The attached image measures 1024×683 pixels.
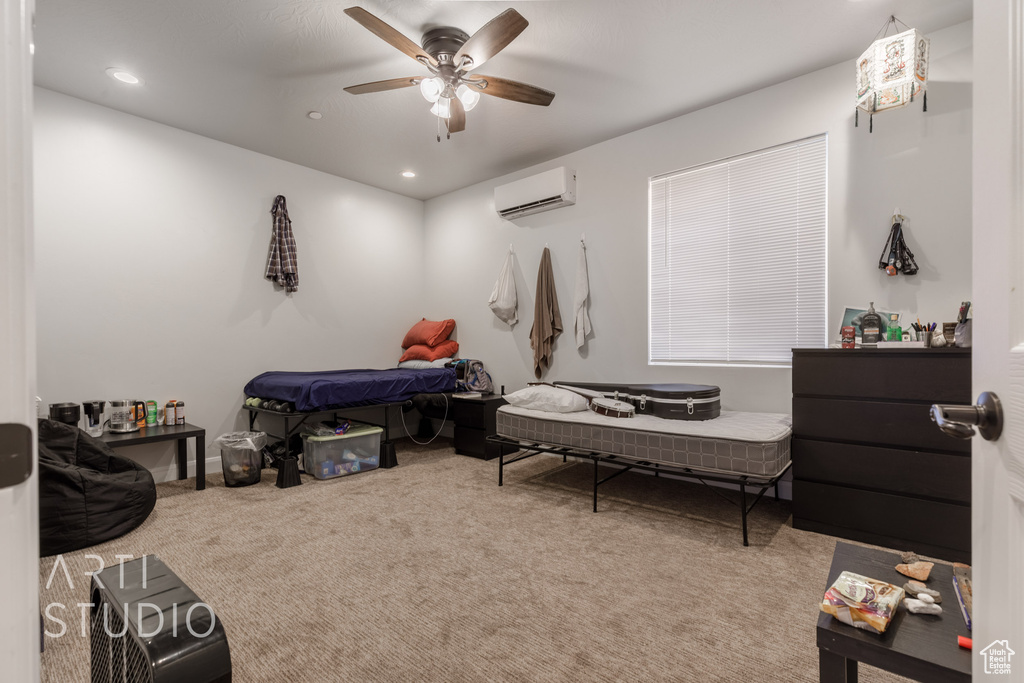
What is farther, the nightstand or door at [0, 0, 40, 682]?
the nightstand

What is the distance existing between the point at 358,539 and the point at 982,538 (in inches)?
98.8

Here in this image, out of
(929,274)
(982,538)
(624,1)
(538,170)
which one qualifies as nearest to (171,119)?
(538,170)

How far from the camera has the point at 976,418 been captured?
2.10 feet

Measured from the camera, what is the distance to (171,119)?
3.59 metres

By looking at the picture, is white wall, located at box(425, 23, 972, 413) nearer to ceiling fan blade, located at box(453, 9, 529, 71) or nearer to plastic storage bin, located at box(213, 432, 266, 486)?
ceiling fan blade, located at box(453, 9, 529, 71)

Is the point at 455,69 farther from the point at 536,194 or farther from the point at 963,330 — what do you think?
the point at 963,330

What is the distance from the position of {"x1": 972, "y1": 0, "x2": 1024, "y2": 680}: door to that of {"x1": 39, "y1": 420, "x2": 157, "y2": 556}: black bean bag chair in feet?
11.4

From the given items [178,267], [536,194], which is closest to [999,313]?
[536,194]

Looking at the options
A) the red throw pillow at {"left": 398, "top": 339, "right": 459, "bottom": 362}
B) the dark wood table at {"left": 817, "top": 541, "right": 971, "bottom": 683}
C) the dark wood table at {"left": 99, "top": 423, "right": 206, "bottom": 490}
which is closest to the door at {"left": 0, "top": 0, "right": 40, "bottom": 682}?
the dark wood table at {"left": 817, "top": 541, "right": 971, "bottom": 683}

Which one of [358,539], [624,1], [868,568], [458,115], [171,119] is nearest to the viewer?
[868,568]

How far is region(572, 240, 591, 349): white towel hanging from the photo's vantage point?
4.06m

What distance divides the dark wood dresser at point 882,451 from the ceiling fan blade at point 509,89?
2.09m

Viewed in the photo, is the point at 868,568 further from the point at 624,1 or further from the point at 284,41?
the point at 284,41

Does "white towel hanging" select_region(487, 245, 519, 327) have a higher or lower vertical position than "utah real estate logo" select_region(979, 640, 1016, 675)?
higher
